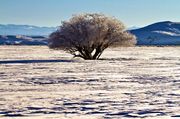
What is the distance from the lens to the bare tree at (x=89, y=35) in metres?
47.9

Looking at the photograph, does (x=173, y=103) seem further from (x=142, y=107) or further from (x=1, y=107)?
(x=1, y=107)

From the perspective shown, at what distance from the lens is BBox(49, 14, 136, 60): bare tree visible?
157 ft

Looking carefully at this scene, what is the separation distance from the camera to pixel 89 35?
47.6m

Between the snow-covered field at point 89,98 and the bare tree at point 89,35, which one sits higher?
the bare tree at point 89,35

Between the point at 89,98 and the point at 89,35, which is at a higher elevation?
the point at 89,35

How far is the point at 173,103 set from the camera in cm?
1500

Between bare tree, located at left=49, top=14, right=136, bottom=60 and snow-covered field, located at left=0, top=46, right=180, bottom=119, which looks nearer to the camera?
snow-covered field, located at left=0, top=46, right=180, bottom=119

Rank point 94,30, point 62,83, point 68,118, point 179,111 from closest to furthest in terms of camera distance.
→ point 68,118, point 179,111, point 62,83, point 94,30

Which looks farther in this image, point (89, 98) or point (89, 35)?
point (89, 35)

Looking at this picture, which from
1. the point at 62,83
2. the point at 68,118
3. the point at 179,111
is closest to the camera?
the point at 68,118

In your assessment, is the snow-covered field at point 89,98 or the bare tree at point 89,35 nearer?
the snow-covered field at point 89,98

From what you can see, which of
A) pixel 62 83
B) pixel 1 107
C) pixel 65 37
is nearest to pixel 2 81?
pixel 62 83

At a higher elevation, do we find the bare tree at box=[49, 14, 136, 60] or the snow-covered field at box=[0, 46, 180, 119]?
the bare tree at box=[49, 14, 136, 60]

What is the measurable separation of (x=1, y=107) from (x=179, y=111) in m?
5.21
